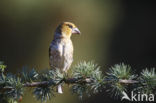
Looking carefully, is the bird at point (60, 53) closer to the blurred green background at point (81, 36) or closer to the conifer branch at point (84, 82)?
the conifer branch at point (84, 82)

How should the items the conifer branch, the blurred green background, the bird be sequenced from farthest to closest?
the blurred green background < the bird < the conifer branch

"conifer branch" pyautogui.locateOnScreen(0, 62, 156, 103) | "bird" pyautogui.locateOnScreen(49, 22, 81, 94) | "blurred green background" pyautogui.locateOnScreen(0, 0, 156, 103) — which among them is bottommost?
"conifer branch" pyautogui.locateOnScreen(0, 62, 156, 103)

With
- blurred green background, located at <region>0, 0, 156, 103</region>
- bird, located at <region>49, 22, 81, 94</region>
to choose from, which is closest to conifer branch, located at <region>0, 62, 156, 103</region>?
bird, located at <region>49, 22, 81, 94</region>

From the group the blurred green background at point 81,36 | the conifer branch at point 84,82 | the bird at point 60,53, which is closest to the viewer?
the conifer branch at point 84,82

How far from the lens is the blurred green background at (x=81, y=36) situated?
7.21m

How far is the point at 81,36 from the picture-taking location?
7367 millimetres

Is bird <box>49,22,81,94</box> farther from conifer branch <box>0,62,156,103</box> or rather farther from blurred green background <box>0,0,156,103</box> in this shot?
blurred green background <box>0,0,156,103</box>

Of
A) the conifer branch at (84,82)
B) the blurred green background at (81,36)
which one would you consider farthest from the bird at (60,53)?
the blurred green background at (81,36)

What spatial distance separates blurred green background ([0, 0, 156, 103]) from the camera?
721 centimetres

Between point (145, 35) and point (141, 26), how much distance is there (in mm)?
Answer: 206

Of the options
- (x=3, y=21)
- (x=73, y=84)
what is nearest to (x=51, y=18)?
(x=3, y=21)

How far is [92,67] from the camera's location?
306 cm

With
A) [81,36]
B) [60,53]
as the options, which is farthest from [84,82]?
[81,36]

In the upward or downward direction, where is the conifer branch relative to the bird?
downward
